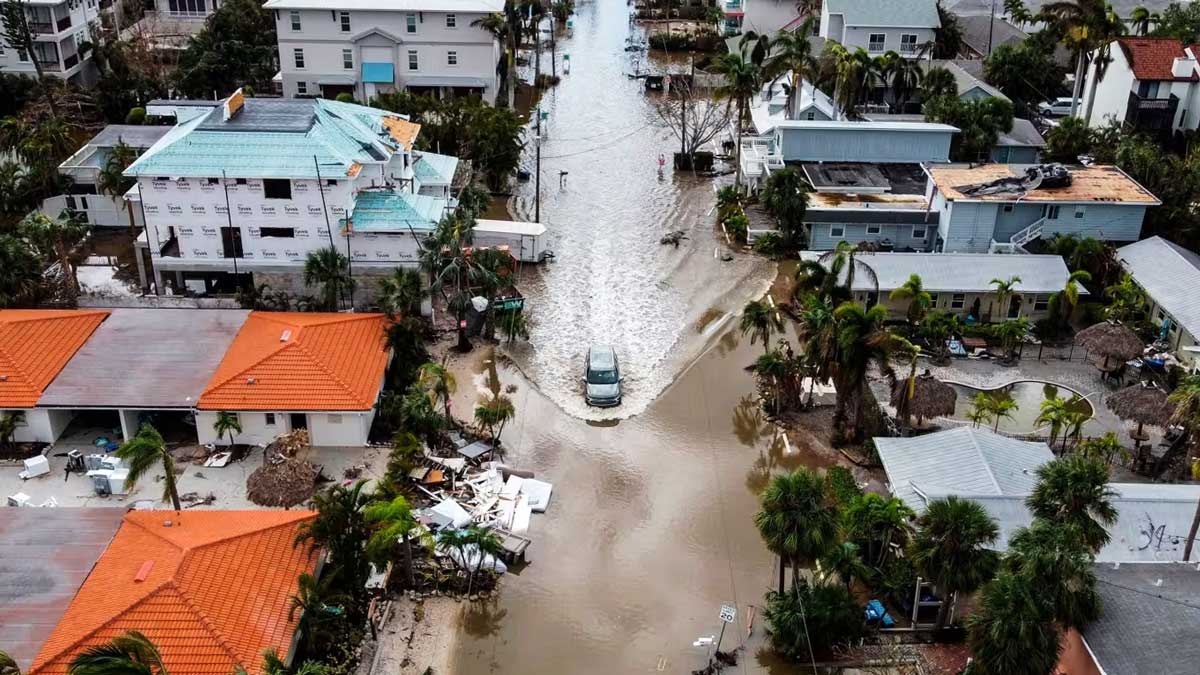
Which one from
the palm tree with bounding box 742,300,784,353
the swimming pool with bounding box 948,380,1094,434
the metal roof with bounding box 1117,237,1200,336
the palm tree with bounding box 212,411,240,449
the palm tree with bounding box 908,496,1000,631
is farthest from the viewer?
the metal roof with bounding box 1117,237,1200,336

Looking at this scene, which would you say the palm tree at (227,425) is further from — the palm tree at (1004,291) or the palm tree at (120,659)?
the palm tree at (1004,291)

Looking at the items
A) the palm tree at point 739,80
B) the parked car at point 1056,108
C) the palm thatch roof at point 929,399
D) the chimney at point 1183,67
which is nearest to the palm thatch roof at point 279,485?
the palm thatch roof at point 929,399

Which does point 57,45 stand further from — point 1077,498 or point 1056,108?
point 1077,498

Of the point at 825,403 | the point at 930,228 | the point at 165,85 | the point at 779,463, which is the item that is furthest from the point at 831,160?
the point at 165,85

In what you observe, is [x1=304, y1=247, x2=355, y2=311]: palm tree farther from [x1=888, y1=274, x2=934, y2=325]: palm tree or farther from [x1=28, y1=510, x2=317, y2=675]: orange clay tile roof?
[x1=888, y1=274, x2=934, y2=325]: palm tree

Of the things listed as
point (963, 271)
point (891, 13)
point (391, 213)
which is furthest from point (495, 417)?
point (891, 13)

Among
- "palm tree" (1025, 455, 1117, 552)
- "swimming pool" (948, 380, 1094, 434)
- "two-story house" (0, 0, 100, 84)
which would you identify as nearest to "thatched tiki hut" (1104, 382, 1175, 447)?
"swimming pool" (948, 380, 1094, 434)
